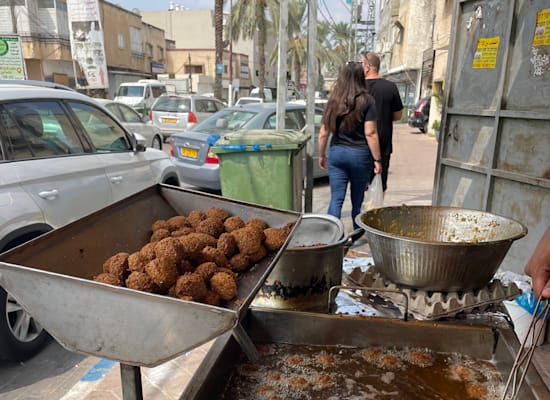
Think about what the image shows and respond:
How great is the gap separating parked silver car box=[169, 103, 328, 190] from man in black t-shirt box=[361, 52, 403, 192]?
2909 mm

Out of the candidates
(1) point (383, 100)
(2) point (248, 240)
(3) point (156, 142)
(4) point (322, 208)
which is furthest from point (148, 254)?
(3) point (156, 142)

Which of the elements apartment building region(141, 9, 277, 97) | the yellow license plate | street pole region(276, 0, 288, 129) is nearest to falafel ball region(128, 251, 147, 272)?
street pole region(276, 0, 288, 129)

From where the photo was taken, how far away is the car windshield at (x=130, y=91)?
20.3 metres

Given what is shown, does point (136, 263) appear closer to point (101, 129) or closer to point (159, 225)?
point (159, 225)

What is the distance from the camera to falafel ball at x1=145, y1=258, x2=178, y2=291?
4.61 feet

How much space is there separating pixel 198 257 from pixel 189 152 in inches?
244

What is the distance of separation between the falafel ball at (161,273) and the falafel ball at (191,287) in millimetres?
33

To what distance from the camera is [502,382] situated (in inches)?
75.8

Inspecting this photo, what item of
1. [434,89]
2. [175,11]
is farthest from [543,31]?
[175,11]

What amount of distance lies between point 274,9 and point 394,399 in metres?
26.0

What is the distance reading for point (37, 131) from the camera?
3.63 meters

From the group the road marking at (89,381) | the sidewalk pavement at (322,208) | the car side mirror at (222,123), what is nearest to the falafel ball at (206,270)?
the sidewalk pavement at (322,208)

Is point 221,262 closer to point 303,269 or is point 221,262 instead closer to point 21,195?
point 303,269

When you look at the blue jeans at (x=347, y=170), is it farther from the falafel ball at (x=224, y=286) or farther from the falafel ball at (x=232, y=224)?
the falafel ball at (x=224, y=286)
